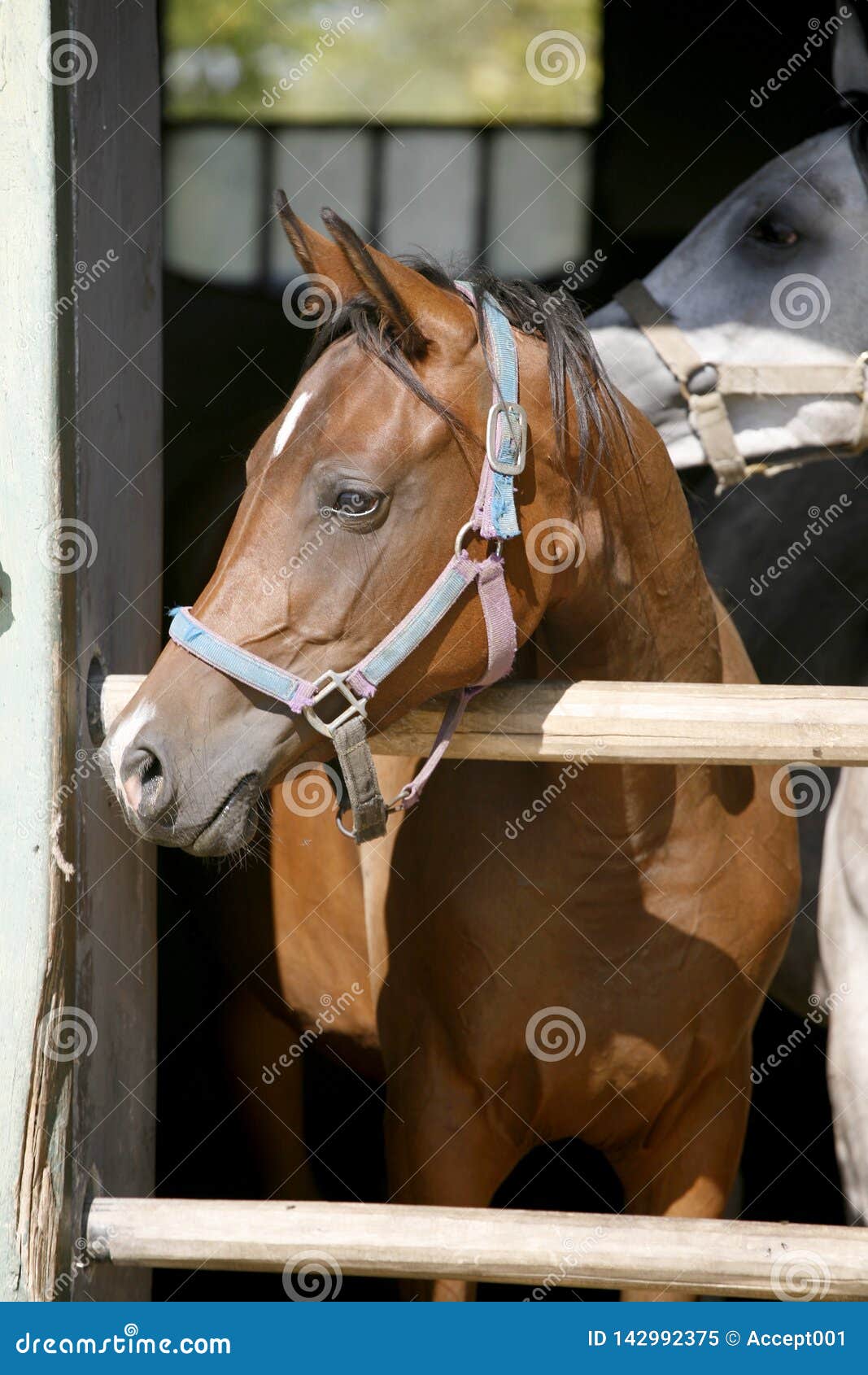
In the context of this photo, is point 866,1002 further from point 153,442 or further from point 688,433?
point 153,442

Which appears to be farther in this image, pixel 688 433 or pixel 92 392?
pixel 688 433

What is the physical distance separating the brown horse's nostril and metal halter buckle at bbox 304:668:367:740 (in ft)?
0.59

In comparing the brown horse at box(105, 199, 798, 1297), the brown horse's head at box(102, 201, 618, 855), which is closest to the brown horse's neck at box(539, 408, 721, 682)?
the brown horse at box(105, 199, 798, 1297)

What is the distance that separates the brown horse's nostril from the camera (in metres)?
1.42

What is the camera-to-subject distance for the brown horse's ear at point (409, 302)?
1.47 m

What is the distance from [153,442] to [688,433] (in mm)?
1066

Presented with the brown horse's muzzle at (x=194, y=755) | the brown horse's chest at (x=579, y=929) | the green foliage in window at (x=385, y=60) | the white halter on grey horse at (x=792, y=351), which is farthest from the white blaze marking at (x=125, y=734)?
the green foliage in window at (x=385, y=60)

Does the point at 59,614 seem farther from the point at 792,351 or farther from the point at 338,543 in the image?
the point at 792,351

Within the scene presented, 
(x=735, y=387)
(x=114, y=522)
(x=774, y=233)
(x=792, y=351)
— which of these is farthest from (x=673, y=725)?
(x=774, y=233)

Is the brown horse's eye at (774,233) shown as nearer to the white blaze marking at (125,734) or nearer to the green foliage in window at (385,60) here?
the green foliage in window at (385,60)

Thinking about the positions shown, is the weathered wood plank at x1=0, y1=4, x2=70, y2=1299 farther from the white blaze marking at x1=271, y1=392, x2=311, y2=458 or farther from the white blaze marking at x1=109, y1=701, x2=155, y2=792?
the white blaze marking at x1=271, y1=392, x2=311, y2=458

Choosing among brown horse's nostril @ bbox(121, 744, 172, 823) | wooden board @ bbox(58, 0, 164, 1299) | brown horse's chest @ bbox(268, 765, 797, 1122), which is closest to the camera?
brown horse's nostril @ bbox(121, 744, 172, 823)

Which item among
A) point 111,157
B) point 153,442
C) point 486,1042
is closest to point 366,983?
point 486,1042

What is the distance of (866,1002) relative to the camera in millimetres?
2416
